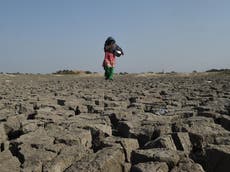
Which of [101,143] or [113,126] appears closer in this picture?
[101,143]

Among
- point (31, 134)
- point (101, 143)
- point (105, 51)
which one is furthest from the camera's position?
point (105, 51)

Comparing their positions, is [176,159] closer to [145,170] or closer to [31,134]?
[145,170]

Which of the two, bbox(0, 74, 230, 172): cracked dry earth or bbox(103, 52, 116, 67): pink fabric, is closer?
bbox(0, 74, 230, 172): cracked dry earth

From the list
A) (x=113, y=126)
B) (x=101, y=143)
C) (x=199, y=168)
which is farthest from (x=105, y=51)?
(x=199, y=168)

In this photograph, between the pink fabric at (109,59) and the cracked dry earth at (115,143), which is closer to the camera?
the cracked dry earth at (115,143)

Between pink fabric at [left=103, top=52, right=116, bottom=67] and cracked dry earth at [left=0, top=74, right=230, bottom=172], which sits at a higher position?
pink fabric at [left=103, top=52, right=116, bottom=67]

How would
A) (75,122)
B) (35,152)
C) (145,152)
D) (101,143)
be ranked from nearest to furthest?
(145,152), (35,152), (101,143), (75,122)

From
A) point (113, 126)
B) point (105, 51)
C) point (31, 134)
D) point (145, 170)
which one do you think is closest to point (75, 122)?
point (113, 126)

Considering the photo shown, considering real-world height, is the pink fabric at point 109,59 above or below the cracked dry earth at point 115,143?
above

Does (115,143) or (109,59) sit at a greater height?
(109,59)

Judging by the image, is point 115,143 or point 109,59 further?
point 109,59

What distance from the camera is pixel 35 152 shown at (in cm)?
319

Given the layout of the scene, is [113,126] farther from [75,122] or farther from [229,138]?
[229,138]

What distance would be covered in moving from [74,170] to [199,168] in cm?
72
